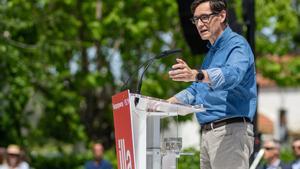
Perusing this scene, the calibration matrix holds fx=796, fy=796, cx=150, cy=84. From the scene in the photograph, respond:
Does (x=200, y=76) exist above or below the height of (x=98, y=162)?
above

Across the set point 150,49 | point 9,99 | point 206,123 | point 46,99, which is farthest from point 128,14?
point 206,123

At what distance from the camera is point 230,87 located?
477 cm

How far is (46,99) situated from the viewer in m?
20.0

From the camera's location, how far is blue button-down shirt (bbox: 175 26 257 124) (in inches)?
191

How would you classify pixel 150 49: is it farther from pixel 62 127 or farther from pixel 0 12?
pixel 0 12

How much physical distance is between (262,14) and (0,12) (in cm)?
790

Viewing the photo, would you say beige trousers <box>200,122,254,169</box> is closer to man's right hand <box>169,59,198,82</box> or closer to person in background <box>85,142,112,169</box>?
man's right hand <box>169,59,198,82</box>

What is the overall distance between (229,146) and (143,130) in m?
0.57

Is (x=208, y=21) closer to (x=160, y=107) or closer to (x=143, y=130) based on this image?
(x=160, y=107)

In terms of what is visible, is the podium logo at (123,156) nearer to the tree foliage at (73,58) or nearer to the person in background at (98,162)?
the person in background at (98,162)

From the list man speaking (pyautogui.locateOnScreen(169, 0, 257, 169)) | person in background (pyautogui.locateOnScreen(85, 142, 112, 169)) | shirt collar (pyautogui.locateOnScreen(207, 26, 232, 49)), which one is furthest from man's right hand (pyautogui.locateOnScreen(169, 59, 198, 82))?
person in background (pyautogui.locateOnScreen(85, 142, 112, 169))

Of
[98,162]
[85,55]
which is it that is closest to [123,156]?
[98,162]

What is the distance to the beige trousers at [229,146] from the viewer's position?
502 cm

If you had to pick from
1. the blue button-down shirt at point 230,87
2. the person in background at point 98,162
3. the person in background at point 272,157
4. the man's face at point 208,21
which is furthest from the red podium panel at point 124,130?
the person in background at point 98,162
